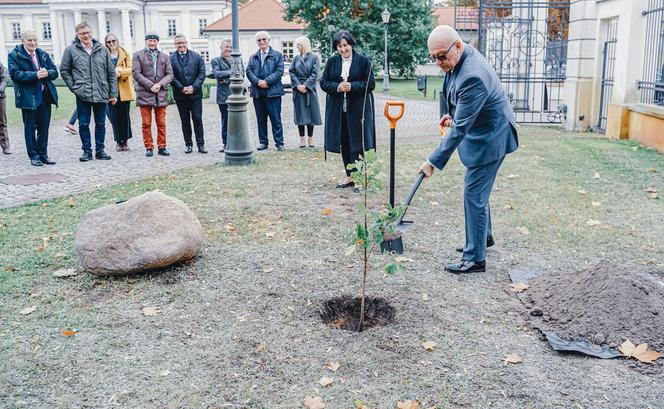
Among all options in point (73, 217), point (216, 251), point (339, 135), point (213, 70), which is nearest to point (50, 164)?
point (213, 70)

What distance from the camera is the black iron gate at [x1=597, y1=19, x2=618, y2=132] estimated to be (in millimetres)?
14227

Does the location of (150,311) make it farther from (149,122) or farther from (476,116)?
(149,122)

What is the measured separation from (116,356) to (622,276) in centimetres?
332

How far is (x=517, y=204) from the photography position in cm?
758

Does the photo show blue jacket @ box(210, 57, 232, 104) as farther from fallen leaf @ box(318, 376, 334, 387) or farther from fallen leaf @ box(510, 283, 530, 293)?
fallen leaf @ box(318, 376, 334, 387)

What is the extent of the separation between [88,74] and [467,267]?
771 cm

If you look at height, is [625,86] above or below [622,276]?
above

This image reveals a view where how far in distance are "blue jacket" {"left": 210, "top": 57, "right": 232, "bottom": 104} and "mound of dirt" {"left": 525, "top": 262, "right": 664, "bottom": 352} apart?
854 cm

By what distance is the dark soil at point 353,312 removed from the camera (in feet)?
14.7

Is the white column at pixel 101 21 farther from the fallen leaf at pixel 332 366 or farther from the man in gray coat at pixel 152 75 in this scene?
the fallen leaf at pixel 332 366

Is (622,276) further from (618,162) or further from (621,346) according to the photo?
(618,162)

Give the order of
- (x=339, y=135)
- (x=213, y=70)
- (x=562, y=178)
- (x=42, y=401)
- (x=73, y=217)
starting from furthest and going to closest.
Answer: (x=213, y=70) → (x=562, y=178) → (x=339, y=135) → (x=73, y=217) → (x=42, y=401)

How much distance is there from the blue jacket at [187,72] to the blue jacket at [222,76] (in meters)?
0.65

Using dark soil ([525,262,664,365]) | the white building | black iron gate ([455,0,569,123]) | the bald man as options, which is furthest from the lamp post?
the white building
